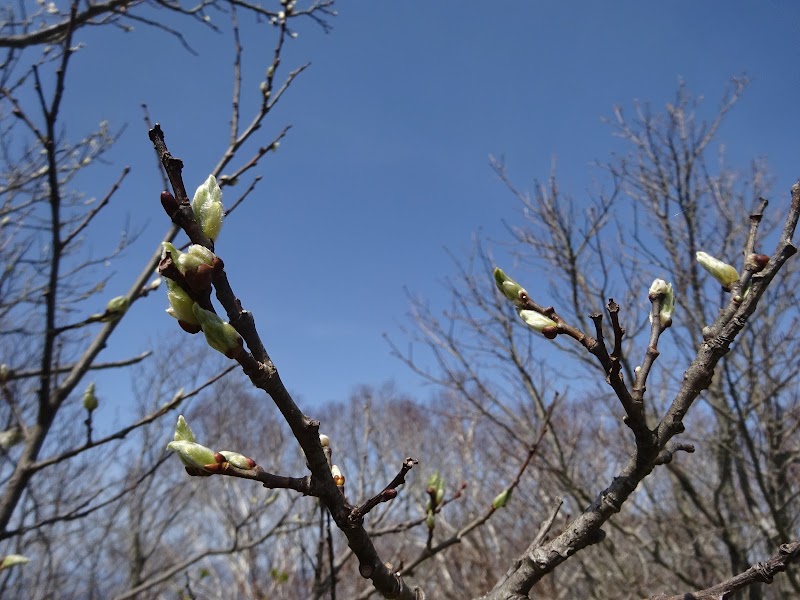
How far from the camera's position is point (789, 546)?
0.88 meters

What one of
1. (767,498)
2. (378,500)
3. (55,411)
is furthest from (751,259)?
(767,498)

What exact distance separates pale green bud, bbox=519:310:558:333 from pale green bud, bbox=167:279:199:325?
0.63 m

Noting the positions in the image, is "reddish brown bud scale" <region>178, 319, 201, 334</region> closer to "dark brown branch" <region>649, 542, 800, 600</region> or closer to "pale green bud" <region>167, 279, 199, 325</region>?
"pale green bud" <region>167, 279, 199, 325</region>

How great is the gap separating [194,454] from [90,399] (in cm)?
156

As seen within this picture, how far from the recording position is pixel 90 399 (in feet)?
6.97

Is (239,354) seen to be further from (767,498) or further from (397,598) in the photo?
(767,498)

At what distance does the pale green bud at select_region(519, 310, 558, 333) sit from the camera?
3.56 ft

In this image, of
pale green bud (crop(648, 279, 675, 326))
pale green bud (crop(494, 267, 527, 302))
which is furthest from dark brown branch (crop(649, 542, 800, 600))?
pale green bud (crop(494, 267, 527, 302))

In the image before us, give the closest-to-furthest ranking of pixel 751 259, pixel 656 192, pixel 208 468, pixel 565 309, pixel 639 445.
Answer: pixel 208 468, pixel 639 445, pixel 751 259, pixel 565 309, pixel 656 192

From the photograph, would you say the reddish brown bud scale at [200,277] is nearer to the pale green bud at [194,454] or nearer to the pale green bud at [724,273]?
the pale green bud at [194,454]

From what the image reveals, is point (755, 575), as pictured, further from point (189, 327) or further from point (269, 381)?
point (189, 327)

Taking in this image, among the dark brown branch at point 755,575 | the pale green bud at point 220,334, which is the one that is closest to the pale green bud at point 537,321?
the dark brown branch at point 755,575

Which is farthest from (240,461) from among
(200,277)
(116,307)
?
(116,307)

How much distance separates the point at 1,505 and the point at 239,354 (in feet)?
5.93
